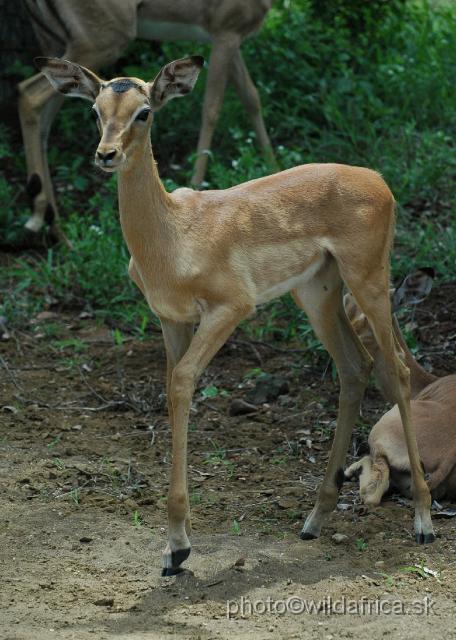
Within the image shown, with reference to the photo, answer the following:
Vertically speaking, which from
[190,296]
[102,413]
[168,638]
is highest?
[190,296]

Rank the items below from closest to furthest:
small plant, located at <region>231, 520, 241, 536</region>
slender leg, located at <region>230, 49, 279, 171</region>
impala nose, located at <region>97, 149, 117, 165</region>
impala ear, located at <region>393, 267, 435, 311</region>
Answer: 1. impala nose, located at <region>97, 149, 117, 165</region>
2. small plant, located at <region>231, 520, 241, 536</region>
3. impala ear, located at <region>393, 267, 435, 311</region>
4. slender leg, located at <region>230, 49, 279, 171</region>

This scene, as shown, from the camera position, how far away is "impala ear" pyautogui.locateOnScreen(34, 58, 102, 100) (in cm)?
475

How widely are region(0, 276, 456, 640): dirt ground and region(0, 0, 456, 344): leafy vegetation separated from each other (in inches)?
12.7

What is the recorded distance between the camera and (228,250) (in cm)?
488

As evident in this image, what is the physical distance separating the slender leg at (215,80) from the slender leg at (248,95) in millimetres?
102

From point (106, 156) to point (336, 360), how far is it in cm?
164

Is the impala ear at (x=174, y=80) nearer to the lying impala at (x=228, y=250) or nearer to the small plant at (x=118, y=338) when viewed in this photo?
the lying impala at (x=228, y=250)

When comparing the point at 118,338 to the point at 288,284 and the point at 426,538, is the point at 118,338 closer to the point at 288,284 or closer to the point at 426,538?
the point at 288,284

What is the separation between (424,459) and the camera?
5613 mm

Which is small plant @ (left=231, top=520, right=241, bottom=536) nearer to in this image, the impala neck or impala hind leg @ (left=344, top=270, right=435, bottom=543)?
impala hind leg @ (left=344, top=270, right=435, bottom=543)

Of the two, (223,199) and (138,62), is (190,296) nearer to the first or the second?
(223,199)

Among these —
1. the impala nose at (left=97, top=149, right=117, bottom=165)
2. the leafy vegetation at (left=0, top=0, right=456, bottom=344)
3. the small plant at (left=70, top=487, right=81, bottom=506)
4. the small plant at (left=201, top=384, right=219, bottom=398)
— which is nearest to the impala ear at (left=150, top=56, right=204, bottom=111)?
the impala nose at (left=97, top=149, right=117, bottom=165)

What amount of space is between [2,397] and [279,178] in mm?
2434

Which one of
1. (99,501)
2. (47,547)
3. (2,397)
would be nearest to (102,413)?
(2,397)
